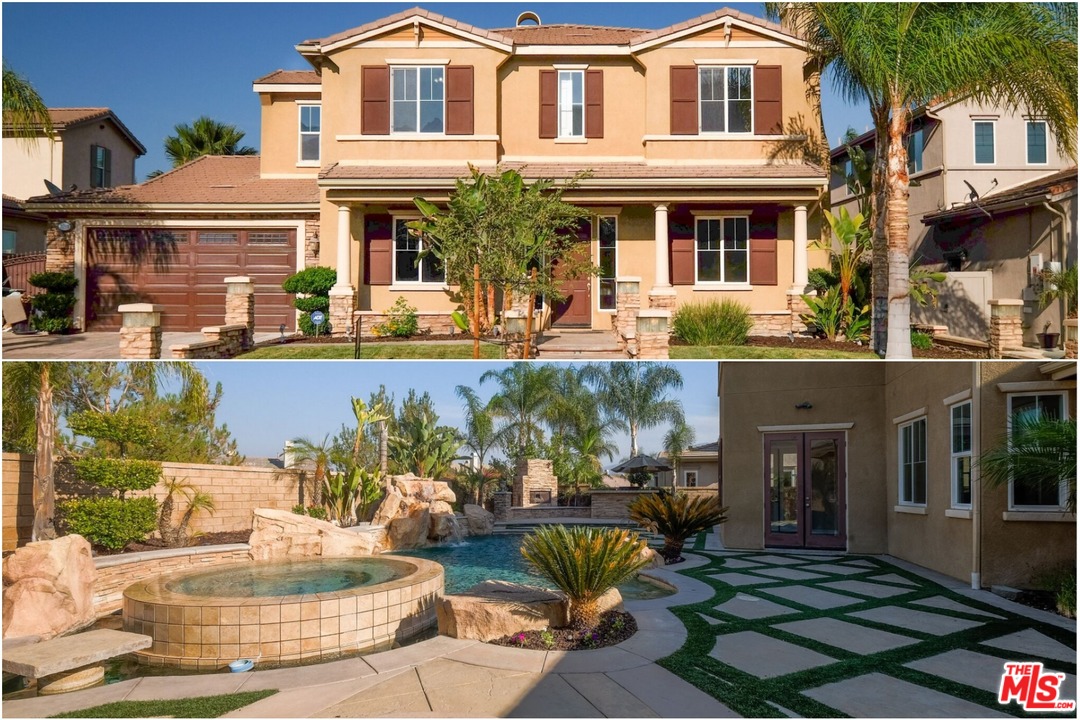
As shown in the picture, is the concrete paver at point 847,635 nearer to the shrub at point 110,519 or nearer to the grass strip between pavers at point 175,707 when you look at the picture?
the grass strip between pavers at point 175,707

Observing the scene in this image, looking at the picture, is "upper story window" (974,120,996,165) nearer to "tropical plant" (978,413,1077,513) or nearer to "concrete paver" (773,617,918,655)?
"tropical plant" (978,413,1077,513)

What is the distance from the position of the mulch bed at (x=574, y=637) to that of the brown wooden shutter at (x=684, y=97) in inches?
463

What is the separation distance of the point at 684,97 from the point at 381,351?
27.6ft

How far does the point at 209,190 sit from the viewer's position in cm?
1806

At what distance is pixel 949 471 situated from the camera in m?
11.3

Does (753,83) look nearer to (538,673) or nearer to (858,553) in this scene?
(858,553)

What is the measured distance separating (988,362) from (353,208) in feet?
40.0

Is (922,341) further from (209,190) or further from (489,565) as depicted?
(209,190)

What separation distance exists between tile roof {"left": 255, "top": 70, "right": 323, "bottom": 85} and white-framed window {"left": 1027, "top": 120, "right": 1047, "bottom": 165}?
18496mm

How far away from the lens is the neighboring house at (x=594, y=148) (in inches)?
645

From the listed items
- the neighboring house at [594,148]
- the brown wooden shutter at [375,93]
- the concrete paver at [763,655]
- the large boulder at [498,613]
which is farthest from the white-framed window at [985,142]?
the large boulder at [498,613]

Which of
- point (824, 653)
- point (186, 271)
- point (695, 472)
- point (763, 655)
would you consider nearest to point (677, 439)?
point (695, 472)

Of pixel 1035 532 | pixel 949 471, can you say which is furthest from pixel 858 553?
pixel 1035 532

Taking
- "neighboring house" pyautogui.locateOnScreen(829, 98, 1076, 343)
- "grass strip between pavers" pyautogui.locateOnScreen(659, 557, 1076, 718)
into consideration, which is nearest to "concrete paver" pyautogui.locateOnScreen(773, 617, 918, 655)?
"grass strip between pavers" pyautogui.locateOnScreen(659, 557, 1076, 718)
